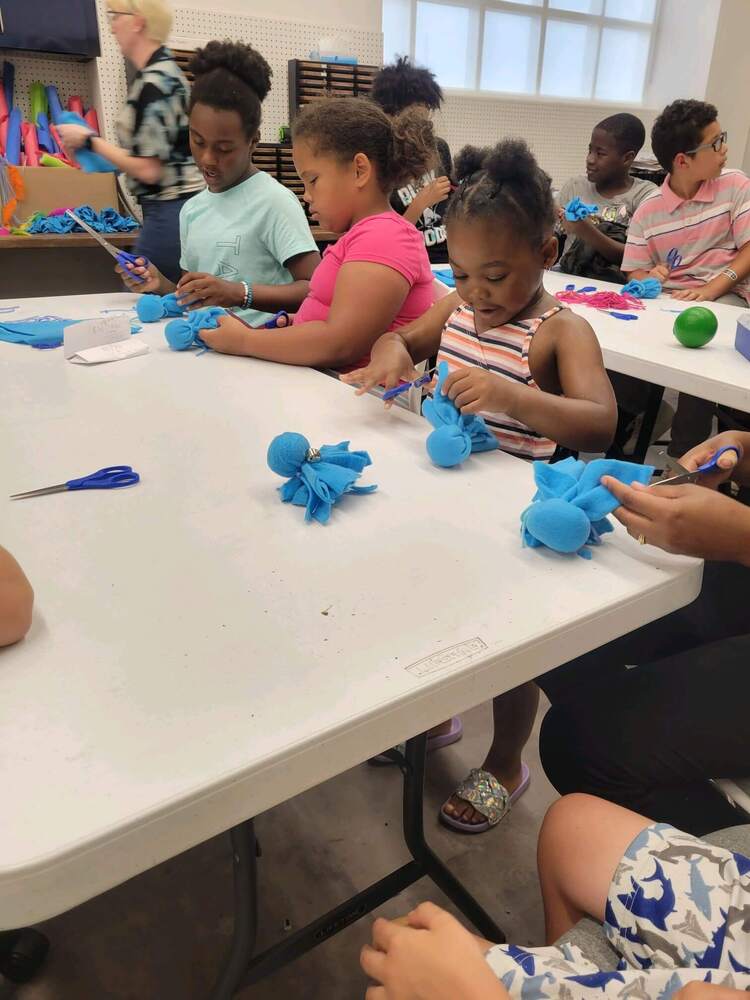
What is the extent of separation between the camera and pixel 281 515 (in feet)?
2.59

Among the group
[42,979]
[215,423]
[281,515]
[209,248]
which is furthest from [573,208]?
[42,979]

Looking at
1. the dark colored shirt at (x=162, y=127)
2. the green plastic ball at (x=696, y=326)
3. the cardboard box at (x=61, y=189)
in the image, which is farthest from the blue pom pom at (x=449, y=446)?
the cardboard box at (x=61, y=189)

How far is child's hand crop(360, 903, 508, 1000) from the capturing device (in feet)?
1.62

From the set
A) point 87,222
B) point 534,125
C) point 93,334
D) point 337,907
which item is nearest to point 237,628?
point 337,907

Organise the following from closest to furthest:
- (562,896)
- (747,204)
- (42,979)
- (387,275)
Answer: (562,896)
(42,979)
(387,275)
(747,204)

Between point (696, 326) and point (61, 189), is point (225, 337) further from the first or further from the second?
point (61, 189)

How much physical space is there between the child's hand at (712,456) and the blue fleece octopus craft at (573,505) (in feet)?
0.44

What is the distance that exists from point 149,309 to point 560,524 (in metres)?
1.25

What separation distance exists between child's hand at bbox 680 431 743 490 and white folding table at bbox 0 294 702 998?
0.19m

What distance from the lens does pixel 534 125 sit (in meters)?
4.98

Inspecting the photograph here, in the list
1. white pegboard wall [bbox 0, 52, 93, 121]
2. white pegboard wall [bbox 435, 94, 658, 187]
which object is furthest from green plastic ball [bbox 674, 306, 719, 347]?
white pegboard wall [bbox 435, 94, 658, 187]

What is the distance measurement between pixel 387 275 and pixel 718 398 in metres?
0.66

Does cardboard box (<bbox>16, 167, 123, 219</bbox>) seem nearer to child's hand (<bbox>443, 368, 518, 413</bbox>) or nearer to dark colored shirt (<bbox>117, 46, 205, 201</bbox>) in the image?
dark colored shirt (<bbox>117, 46, 205, 201</bbox>)

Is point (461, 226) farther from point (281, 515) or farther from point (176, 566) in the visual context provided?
point (176, 566)
